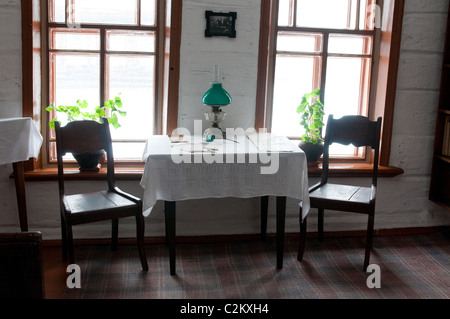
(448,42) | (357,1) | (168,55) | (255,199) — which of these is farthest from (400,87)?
(168,55)

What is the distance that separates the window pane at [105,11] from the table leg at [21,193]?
48.2 inches

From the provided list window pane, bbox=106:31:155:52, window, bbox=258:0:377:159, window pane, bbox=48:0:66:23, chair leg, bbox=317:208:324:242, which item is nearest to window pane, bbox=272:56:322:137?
window, bbox=258:0:377:159

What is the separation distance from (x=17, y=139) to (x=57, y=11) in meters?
1.11

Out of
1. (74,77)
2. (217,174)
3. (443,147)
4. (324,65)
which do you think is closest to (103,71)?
(74,77)

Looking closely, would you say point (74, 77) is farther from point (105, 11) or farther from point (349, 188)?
point (349, 188)

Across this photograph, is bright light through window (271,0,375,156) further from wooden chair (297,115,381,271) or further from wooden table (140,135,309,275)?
wooden table (140,135,309,275)

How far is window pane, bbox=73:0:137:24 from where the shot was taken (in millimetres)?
4266

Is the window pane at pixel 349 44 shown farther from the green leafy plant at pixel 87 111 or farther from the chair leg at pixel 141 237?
the chair leg at pixel 141 237

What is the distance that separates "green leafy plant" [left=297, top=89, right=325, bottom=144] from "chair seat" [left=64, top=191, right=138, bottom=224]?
1.53 metres

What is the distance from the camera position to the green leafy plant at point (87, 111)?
13.4 feet

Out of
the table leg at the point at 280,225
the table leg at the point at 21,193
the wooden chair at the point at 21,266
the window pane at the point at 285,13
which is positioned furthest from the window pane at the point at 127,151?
the wooden chair at the point at 21,266

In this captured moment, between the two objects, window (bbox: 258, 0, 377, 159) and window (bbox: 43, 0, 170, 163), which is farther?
window (bbox: 258, 0, 377, 159)
